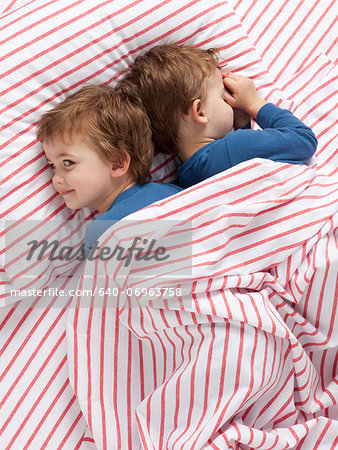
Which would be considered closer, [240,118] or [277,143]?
Answer: [277,143]

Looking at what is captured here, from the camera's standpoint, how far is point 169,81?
41.9 inches

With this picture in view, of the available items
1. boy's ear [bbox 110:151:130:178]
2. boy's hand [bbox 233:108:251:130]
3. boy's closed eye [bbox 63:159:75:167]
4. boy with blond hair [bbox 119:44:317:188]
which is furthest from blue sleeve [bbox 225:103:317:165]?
boy's closed eye [bbox 63:159:75:167]

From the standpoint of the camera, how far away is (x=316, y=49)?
51.2 inches

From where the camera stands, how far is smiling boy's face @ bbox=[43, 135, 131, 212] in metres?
1.01

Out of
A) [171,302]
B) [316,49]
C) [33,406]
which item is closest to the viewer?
[171,302]

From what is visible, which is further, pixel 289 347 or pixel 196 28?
pixel 196 28

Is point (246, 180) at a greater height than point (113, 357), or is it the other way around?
point (246, 180)

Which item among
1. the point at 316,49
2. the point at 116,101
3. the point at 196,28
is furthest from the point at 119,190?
the point at 316,49

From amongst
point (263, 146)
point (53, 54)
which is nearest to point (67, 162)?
point (53, 54)

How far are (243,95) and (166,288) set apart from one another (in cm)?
48

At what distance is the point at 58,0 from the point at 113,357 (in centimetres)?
75

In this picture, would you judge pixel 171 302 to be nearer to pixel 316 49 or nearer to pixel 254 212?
pixel 254 212

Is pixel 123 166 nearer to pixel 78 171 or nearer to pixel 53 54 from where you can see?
pixel 78 171

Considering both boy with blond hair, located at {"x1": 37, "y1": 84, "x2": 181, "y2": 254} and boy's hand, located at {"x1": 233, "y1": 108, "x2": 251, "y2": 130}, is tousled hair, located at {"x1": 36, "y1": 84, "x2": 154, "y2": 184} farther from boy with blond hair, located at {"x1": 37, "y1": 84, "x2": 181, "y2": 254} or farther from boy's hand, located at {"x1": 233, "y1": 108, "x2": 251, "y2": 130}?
boy's hand, located at {"x1": 233, "y1": 108, "x2": 251, "y2": 130}
